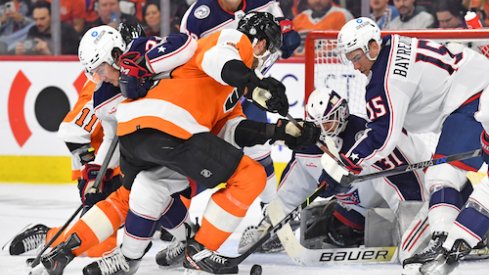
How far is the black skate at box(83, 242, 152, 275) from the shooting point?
384 cm

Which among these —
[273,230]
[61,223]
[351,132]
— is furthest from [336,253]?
[61,223]

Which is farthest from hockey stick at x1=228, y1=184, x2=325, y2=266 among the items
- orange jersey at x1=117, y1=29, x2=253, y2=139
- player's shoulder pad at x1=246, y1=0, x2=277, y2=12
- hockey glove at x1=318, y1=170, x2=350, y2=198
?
player's shoulder pad at x1=246, y1=0, x2=277, y2=12

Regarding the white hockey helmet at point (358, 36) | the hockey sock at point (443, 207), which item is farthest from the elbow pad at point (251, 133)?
the hockey sock at point (443, 207)

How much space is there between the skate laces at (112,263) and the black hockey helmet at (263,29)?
2.93 feet

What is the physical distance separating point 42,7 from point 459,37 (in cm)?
328

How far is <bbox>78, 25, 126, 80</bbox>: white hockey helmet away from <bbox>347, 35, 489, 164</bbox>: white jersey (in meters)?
0.94

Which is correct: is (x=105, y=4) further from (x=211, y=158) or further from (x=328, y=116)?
(x=211, y=158)

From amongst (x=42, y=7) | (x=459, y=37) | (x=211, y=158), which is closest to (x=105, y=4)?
(x=42, y=7)

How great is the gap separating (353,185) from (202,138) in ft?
2.64

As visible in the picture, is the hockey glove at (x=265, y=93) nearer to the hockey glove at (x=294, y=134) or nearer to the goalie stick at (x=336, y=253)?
the hockey glove at (x=294, y=134)

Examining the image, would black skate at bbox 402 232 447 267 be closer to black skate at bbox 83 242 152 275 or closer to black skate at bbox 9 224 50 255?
black skate at bbox 83 242 152 275

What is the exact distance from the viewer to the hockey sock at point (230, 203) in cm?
366

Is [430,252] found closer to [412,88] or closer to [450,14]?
[412,88]

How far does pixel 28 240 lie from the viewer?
448 centimetres
